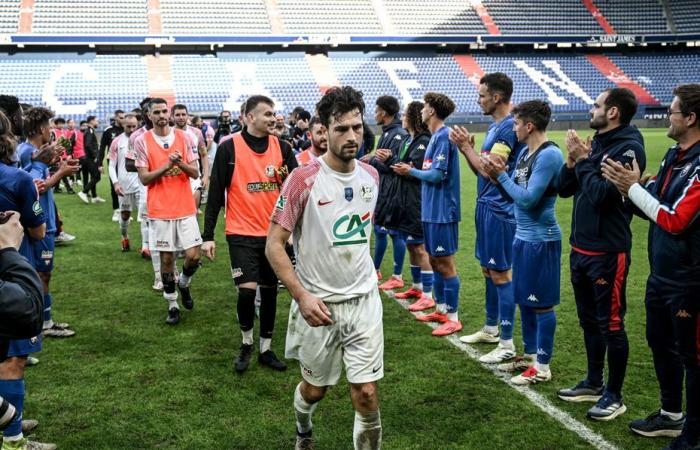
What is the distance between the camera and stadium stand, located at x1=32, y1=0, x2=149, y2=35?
4025cm

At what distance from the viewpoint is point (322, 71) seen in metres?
44.0

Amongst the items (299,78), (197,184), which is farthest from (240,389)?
(299,78)

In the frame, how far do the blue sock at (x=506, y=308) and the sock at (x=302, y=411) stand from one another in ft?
8.06

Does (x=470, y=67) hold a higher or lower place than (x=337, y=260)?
higher

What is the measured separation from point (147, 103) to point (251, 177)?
2462 millimetres

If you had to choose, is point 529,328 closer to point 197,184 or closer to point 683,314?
point 683,314

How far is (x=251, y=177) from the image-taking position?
563 centimetres

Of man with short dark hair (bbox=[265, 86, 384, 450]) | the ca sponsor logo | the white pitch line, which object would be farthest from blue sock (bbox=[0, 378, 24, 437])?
the white pitch line

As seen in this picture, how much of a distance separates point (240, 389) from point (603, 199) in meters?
3.20

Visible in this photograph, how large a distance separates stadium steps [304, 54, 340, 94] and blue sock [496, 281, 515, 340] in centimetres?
3767

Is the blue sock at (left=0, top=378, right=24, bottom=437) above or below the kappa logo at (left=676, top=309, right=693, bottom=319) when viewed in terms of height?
below

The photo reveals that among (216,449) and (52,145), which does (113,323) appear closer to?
(52,145)

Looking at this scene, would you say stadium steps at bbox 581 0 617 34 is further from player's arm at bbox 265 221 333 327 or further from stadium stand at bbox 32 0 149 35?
player's arm at bbox 265 221 333 327

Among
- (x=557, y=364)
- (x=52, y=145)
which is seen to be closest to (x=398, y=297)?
(x=557, y=364)
